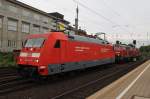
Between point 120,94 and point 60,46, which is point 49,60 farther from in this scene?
point 120,94

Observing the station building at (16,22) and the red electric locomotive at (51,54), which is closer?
the red electric locomotive at (51,54)

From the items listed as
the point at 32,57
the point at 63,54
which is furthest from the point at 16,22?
the point at 32,57

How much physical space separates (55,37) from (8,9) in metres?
32.5

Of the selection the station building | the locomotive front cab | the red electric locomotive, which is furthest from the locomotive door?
the station building

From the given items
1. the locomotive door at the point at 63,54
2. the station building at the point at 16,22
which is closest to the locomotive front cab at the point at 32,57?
the locomotive door at the point at 63,54

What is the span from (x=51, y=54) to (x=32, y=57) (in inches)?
46.9

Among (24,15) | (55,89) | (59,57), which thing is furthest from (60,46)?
(24,15)

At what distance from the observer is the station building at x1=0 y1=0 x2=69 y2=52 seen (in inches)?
1744

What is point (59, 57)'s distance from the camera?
16.3 metres

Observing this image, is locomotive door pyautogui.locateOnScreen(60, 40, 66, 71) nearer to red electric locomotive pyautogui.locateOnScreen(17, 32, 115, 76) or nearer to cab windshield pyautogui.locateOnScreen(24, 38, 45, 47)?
red electric locomotive pyautogui.locateOnScreen(17, 32, 115, 76)

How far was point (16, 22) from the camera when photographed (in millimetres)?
48125

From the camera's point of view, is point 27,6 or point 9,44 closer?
point 9,44

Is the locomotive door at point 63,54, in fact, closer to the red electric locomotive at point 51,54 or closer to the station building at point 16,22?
the red electric locomotive at point 51,54

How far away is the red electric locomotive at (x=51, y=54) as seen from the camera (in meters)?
15.0
